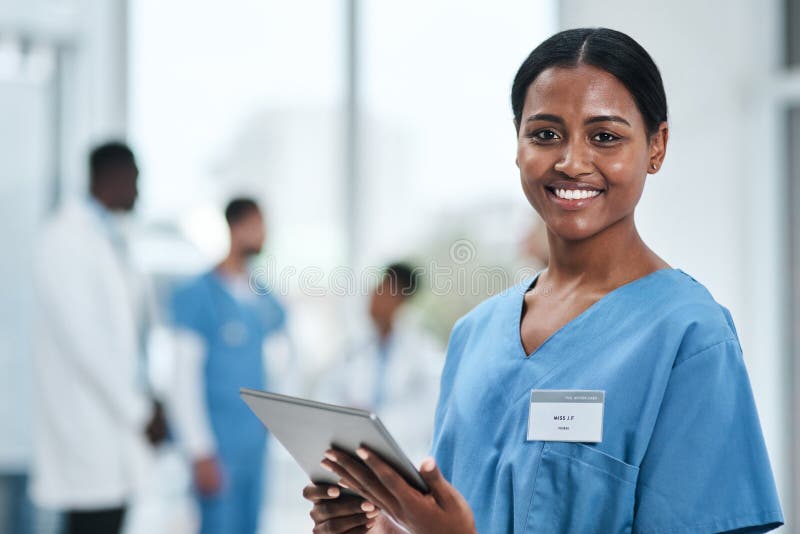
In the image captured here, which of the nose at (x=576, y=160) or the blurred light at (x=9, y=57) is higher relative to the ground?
the blurred light at (x=9, y=57)

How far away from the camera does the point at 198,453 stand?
8.53 ft

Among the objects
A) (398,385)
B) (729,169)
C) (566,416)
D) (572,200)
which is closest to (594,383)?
(566,416)

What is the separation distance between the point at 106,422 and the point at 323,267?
148 centimetres

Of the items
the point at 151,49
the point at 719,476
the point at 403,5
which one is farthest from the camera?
the point at 403,5

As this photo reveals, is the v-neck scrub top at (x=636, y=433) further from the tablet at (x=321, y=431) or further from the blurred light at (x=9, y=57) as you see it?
the blurred light at (x=9, y=57)

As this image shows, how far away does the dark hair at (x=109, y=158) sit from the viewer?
2562 mm

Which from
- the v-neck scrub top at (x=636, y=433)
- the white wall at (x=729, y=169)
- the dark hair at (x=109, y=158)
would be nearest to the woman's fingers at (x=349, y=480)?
the v-neck scrub top at (x=636, y=433)

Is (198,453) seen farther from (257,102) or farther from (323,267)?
(257,102)

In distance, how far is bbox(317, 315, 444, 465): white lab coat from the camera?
272 centimetres

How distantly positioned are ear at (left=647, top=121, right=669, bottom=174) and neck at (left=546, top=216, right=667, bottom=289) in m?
0.06

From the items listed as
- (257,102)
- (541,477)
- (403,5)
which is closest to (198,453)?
(257,102)

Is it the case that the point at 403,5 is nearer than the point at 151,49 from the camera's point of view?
No

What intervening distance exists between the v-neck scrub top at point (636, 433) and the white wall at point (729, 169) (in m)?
2.82

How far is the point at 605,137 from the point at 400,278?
2.09 metres
